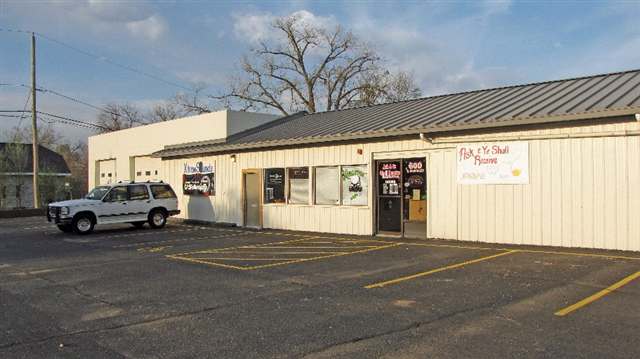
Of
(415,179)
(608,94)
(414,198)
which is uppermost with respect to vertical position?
(608,94)

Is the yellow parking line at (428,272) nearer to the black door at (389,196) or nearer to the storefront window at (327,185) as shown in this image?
the black door at (389,196)

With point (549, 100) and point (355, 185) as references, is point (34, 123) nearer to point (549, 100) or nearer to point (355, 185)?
point (355, 185)

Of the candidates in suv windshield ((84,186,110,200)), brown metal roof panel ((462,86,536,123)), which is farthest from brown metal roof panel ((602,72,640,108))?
suv windshield ((84,186,110,200))

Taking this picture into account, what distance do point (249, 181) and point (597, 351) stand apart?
1680 centimetres

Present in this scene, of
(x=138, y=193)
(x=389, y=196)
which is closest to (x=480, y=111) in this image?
(x=389, y=196)

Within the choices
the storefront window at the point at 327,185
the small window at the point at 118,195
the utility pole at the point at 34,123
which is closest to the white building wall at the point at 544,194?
the storefront window at the point at 327,185

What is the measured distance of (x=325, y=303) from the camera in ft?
24.7

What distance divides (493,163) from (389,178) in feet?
11.0

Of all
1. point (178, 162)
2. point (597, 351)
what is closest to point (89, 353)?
point (597, 351)

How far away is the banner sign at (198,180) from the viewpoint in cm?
2292

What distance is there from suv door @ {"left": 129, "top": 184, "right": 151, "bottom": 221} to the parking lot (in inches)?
274

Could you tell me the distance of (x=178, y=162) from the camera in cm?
2512

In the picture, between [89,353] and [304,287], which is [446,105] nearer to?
[304,287]

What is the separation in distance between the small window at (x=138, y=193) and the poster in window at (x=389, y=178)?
9.76 meters
